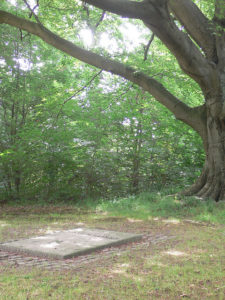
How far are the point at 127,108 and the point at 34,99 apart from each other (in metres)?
3.66

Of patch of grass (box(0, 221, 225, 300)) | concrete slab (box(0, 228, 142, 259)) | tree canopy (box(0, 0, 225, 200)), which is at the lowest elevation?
patch of grass (box(0, 221, 225, 300))

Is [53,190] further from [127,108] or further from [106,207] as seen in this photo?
[127,108]

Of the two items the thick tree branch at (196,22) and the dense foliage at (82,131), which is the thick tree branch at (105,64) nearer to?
the dense foliage at (82,131)

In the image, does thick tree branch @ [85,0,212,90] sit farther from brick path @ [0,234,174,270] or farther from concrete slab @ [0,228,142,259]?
brick path @ [0,234,174,270]

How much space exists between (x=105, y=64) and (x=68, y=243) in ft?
19.3

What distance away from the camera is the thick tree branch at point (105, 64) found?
908cm

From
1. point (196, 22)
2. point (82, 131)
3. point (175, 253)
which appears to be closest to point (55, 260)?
point (175, 253)

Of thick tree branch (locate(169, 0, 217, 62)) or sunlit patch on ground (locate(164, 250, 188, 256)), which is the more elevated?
thick tree branch (locate(169, 0, 217, 62))

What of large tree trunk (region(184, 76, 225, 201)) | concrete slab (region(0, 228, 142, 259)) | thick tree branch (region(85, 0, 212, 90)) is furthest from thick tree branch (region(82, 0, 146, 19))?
concrete slab (region(0, 228, 142, 259))

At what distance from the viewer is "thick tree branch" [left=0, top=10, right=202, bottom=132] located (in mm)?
9078

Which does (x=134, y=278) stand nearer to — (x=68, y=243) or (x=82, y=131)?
(x=68, y=243)

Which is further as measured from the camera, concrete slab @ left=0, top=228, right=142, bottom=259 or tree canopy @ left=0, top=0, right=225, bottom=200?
tree canopy @ left=0, top=0, right=225, bottom=200

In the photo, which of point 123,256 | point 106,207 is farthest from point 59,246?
point 106,207

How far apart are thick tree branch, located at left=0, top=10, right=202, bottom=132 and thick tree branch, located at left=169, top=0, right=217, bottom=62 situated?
1.82 meters
